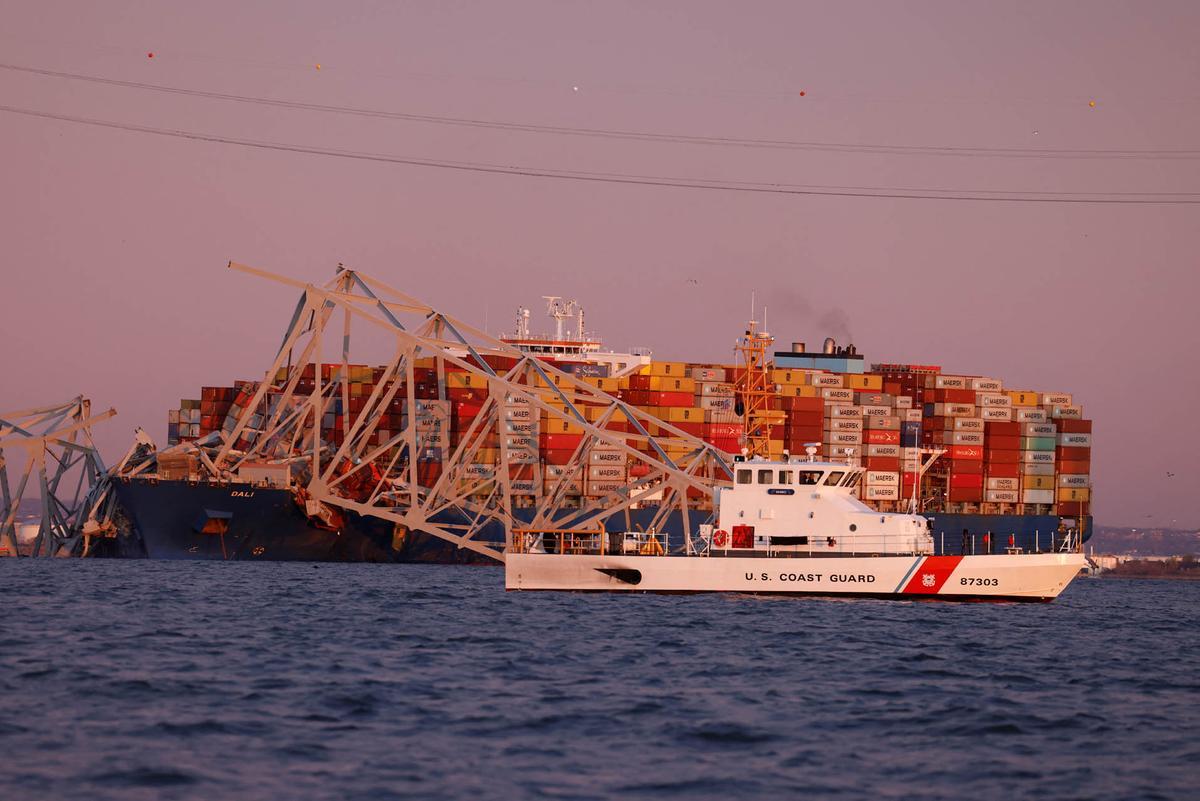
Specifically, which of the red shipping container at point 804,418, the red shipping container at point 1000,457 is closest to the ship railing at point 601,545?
the red shipping container at point 804,418

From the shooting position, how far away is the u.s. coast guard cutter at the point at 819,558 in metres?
42.9

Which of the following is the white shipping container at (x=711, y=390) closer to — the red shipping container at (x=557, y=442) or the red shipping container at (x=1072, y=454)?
the red shipping container at (x=557, y=442)

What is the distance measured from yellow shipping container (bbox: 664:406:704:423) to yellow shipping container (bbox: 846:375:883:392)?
11313mm

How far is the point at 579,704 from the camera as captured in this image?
22.2 metres

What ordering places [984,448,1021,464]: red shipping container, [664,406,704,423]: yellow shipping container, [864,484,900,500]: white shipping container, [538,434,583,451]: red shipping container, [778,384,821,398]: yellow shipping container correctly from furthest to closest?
[984,448,1021,464]: red shipping container, [778,384,821,398]: yellow shipping container, [864,484,900,500]: white shipping container, [664,406,704,423]: yellow shipping container, [538,434,583,451]: red shipping container

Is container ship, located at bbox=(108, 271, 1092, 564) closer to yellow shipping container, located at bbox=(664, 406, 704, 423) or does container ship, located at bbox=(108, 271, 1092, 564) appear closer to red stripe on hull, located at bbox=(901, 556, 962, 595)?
yellow shipping container, located at bbox=(664, 406, 704, 423)

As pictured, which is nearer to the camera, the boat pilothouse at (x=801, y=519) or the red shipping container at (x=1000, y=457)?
the boat pilothouse at (x=801, y=519)

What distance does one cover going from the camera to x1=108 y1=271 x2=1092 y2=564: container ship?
69750 mm

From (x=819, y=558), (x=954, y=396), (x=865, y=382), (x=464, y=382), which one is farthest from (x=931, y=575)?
(x=954, y=396)

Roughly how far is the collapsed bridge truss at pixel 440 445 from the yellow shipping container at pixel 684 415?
1289mm

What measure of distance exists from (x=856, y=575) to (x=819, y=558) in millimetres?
1178

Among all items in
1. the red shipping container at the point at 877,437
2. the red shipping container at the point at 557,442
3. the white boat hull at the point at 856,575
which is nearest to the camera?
the white boat hull at the point at 856,575

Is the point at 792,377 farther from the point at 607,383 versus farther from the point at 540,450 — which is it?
the point at 540,450

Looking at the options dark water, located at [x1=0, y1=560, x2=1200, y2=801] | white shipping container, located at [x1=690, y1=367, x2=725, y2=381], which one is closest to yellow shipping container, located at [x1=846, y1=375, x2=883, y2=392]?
white shipping container, located at [x1=690, y1=367, x2=725, y2=381]
